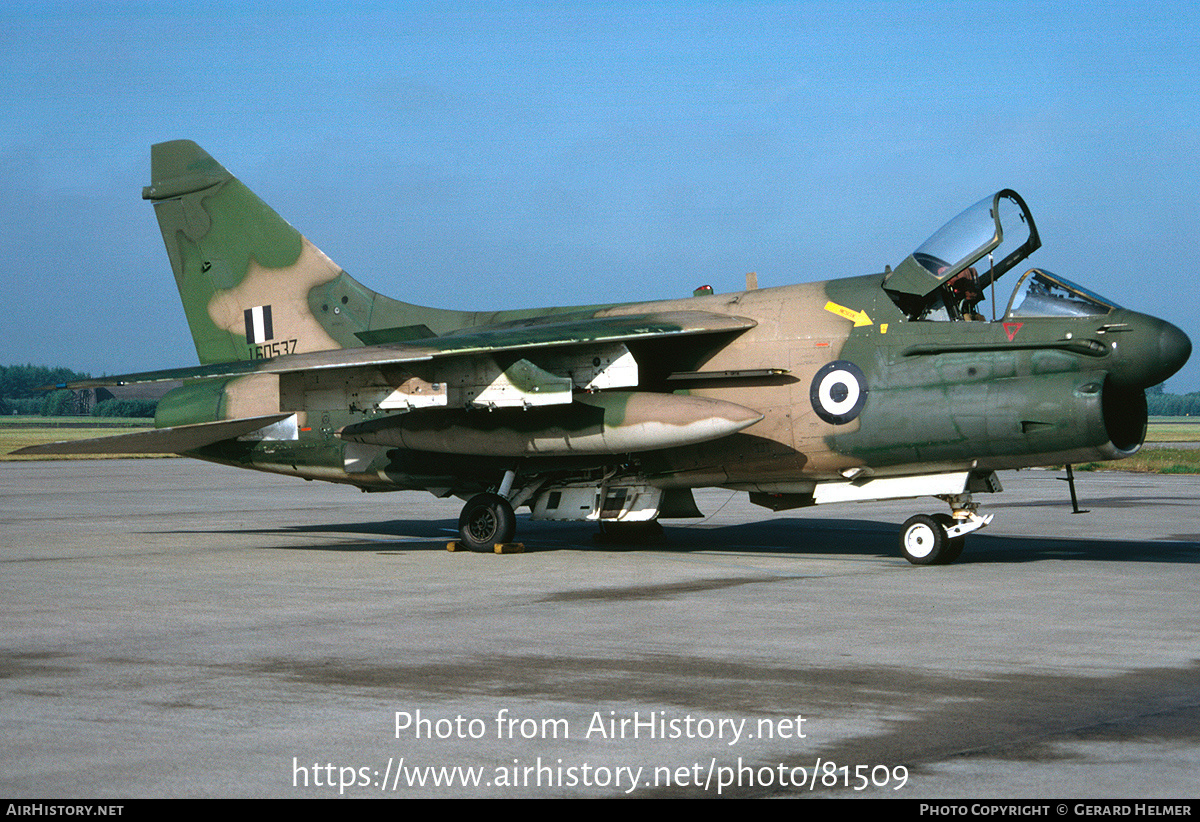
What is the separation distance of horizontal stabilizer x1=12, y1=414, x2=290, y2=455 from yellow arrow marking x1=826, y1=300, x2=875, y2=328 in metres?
7.31

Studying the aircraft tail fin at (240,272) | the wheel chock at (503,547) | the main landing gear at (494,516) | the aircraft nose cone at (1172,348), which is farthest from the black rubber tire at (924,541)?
the aircraft tail fin at (240,272)

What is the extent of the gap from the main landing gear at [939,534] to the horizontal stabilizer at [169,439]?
8216 millimetres

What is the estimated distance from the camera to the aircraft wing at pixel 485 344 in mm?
13250

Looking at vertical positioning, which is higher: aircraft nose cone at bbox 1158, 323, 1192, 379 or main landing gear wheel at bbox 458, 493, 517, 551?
aircraft nose cone at bbox 1158, 323, 1192, 379

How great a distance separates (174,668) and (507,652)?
7.10ft

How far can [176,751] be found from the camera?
5.48 metres

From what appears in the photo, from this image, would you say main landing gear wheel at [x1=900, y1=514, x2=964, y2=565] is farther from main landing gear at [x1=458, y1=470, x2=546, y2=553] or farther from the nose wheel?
main landing gear at [x1=458, y1=470, x2=546, y2=553]

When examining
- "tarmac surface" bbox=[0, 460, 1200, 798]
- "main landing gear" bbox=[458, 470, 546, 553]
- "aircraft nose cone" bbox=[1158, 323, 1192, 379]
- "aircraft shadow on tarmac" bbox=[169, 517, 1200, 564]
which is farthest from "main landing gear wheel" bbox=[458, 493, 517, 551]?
"aircraft nose cone" bbox=[1158, 323, 1192, 379]

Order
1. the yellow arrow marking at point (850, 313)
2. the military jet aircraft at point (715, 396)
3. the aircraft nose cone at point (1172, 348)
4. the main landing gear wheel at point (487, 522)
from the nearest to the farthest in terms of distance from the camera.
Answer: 1. the aircraft nose cone at point (1172, 348)
2. the military jet aircraft at point (715, 396)
3. the yellow arrow marking at point (850, 313)
4. the main landing gear wheel at point (487, 522)

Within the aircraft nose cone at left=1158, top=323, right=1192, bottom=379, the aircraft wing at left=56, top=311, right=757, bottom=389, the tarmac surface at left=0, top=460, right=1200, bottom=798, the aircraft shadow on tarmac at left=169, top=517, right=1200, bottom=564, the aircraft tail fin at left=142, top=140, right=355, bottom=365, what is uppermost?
the aircraft tail fin at left=142, top=140, right=355, bottom=365

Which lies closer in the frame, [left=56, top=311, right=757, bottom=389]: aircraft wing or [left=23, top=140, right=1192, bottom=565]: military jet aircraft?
[left=23, top=140, right=1192, bottom=565]: military jet aircraft

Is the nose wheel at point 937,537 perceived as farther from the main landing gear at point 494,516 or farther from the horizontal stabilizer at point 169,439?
the horizontal stabilizer at point 169,439

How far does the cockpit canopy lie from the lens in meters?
12.7

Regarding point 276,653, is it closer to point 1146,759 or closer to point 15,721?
point 15,721
